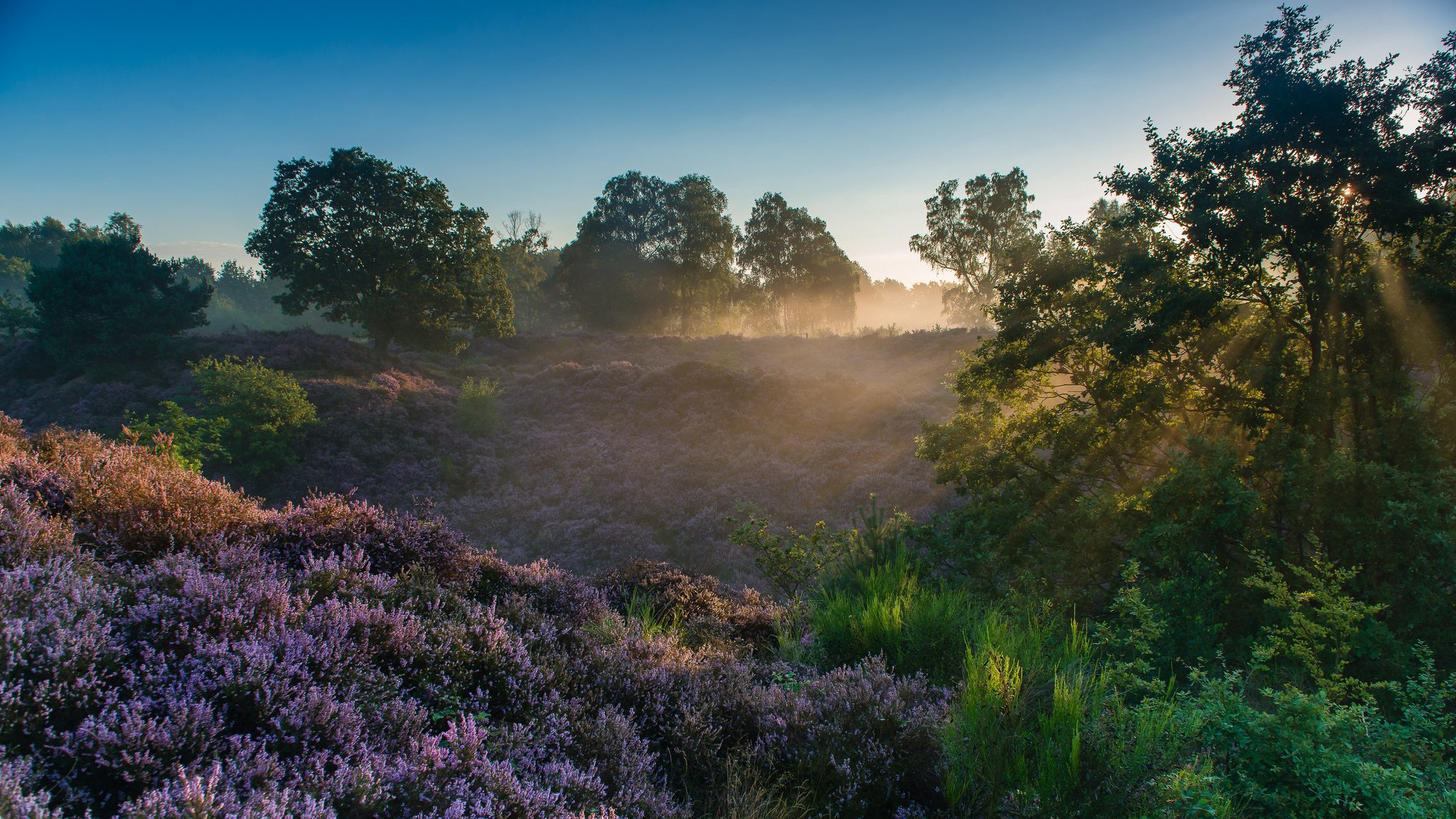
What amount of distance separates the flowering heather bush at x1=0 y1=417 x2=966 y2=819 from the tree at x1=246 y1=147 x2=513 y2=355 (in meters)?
22.6

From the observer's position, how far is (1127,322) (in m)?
8.57

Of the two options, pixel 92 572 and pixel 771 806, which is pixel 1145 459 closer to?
pixel 771 806

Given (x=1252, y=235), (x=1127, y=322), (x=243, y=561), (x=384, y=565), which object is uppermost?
(x=1252, y=235)

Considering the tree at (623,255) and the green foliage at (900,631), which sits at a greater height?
the tree at (623,255)

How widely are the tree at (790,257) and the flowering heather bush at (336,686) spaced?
54565 millimetres

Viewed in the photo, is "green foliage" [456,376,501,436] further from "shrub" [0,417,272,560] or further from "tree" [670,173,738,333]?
"tree" [670,173,738,333]

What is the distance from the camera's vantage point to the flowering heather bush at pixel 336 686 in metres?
2.07

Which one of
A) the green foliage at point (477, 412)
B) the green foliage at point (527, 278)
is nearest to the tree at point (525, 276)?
the green foliage at point (527, 278)

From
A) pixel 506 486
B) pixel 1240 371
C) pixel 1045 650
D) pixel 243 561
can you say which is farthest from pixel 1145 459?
pixel 506 486

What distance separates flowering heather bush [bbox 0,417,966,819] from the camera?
2066mm

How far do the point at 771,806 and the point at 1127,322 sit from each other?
8.54 m

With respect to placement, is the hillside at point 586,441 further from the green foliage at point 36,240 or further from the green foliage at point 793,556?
the green foliage at point 36,240

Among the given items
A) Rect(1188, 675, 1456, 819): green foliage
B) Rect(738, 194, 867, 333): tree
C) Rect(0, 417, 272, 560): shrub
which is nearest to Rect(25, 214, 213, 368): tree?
Rect(0, 417, 272, 560): shrub

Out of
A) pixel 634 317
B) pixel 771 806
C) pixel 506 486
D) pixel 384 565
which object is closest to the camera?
pixel 771 806
